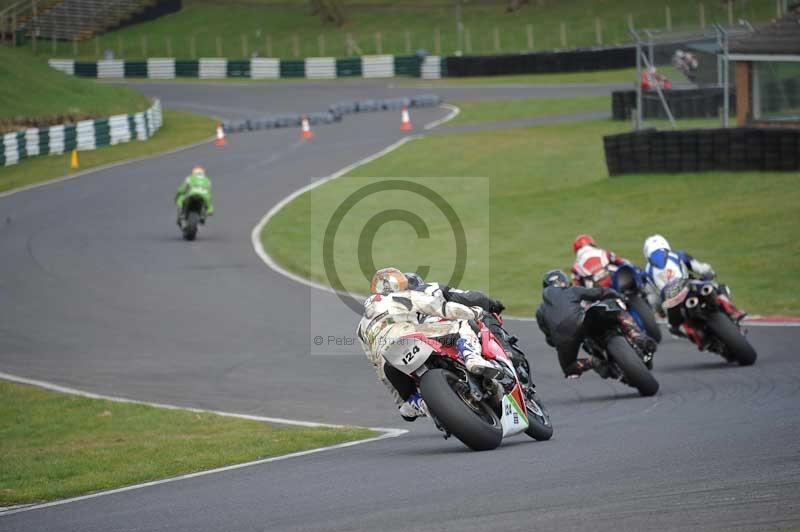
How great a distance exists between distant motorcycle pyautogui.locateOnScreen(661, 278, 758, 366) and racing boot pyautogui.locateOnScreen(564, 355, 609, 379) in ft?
5.13

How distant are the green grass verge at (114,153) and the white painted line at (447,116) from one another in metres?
7.61

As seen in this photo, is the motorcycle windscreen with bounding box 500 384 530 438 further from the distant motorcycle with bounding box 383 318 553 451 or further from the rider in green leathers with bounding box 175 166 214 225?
the rider in green leathers with bounding box 175 166 214 225

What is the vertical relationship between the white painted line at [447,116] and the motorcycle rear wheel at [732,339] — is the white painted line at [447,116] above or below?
above

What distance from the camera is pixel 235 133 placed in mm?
43188

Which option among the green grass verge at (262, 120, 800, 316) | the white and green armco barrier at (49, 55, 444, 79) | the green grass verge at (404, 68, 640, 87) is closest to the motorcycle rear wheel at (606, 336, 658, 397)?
the green grass verge at (262, 120, 800, 316)

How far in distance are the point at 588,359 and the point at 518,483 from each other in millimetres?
4798

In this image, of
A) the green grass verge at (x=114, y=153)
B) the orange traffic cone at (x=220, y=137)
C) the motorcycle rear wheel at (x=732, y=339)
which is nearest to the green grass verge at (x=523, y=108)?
the orange traffic cone at (x=220, y=137)

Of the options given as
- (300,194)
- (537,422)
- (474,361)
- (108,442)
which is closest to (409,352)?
(474,361)

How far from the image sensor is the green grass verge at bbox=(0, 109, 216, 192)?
33.8 meters

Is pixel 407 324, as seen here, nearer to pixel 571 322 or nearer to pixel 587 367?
pixel 571 322

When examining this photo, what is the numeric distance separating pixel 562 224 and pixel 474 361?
17.1 metres

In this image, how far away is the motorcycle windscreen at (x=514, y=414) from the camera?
886 cm

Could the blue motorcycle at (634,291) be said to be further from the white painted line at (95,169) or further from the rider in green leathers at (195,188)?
the white painted line at (95,169)

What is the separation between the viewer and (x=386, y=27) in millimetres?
72125
